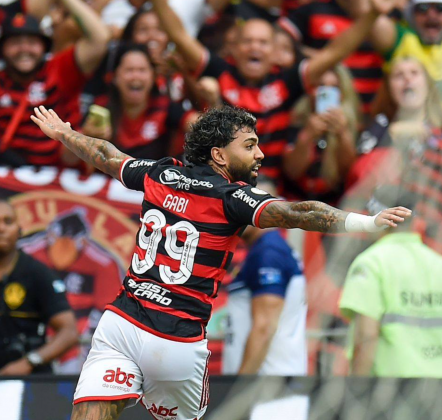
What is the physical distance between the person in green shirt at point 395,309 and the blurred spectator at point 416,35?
2651 millimetres

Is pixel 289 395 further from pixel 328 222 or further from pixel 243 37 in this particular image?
pixel 243 37

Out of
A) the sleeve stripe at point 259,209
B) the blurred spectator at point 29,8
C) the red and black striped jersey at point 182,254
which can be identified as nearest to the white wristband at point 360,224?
the sleeve stripe at point 259,209

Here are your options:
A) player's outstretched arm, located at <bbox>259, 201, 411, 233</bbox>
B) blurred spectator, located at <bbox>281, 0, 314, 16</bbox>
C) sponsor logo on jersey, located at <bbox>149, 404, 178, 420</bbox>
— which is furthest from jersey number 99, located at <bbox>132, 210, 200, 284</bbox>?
blurred spectator, located at <bbox>281, 0, 314, 16</bbox>

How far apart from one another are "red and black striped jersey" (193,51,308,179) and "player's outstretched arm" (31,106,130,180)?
7.38 ft

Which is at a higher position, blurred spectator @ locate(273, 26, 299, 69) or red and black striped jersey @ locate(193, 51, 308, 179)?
blurred spectator @ locate(273, 26, 299, 69)

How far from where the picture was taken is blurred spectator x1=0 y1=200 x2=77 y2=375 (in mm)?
5453

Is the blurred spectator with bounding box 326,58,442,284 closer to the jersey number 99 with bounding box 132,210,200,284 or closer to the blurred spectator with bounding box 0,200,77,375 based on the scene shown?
the jersey number 99 with bounding box 132,210,200,284

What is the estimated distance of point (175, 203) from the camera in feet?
13.5

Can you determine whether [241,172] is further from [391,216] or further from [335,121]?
[335,121]

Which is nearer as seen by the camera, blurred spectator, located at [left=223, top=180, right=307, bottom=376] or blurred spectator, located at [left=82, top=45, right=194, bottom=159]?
blurred spectator, located at [left=223, top=180, right=307, bottom=376]

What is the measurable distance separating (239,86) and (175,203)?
2907 mm

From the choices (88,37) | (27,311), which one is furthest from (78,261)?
(88,37)

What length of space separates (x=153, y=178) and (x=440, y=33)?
3887 mm

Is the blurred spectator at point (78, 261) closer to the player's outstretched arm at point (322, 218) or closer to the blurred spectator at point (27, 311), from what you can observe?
the blurred spectator at point (27, 311)
